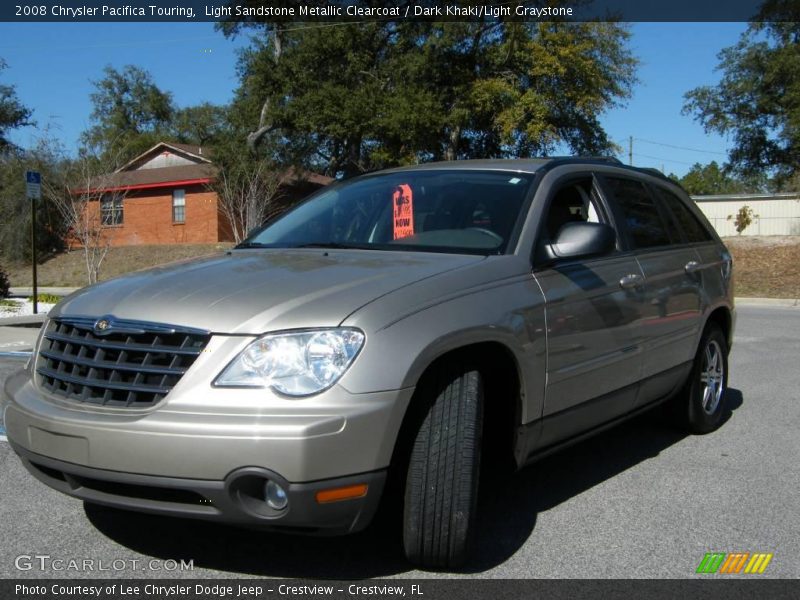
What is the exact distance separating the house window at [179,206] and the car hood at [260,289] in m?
34.9

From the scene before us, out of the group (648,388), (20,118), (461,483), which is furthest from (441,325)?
(20,118)

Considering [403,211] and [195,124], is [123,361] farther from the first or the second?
[195,124]

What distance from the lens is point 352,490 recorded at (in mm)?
2975

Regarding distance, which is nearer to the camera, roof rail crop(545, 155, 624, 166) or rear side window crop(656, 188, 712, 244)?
roof rail crop(545, 155, 624, 166)

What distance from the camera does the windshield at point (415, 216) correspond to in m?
4.10

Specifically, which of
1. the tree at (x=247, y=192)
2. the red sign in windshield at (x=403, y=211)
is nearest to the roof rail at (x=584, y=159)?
the red sign in windshield at (x=403, y=211)

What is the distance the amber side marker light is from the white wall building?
120ft

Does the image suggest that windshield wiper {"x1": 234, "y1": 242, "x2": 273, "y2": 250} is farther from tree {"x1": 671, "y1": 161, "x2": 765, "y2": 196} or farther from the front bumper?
tree {"x1": 671, "y1": 161, "x2": 765, "y2": 196}

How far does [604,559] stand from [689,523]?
684mm

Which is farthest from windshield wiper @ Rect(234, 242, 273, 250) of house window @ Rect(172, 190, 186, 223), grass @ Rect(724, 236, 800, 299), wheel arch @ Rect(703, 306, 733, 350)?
house window @ Rect(172, 190, 186, 223)

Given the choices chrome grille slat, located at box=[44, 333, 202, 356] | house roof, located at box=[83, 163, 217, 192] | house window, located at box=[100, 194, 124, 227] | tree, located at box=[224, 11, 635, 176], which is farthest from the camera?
house roof, located at box=[83, 163, 217, 192]

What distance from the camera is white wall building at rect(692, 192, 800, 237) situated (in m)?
37.8

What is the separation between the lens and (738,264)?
83.4 ft

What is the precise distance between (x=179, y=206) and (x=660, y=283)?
115 feet
